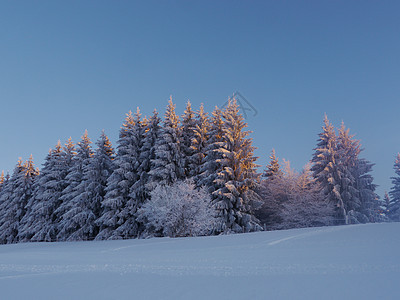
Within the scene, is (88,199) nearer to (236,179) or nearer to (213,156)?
(213,156)

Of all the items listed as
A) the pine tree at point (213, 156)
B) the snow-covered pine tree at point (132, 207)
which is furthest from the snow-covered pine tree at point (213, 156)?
the snow-covered pine tree at point (132, 207)

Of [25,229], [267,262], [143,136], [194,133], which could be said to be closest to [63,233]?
[25,229]

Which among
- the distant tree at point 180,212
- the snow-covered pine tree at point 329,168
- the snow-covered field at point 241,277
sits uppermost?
the snow-covered pine tree at point 329,168

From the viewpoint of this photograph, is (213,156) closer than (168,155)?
No

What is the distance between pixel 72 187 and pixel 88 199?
10.4 ft

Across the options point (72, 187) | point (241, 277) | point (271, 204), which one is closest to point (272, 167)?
point (271, 204)

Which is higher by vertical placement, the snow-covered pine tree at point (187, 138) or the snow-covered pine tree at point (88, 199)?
the snow-covered pine tree at point (187, 138)

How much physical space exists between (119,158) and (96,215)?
21.5 feet

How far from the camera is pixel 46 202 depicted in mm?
33938

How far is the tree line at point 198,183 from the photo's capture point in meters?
26.7

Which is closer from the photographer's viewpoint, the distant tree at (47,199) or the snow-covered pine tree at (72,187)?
the snow-covered pine tree at (72,187)

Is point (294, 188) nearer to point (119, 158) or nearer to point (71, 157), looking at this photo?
point (119, 158)

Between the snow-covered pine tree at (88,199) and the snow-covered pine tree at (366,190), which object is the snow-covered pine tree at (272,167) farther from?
the snow-covered pine tree at (88,199)

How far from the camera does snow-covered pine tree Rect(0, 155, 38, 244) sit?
37.8m
